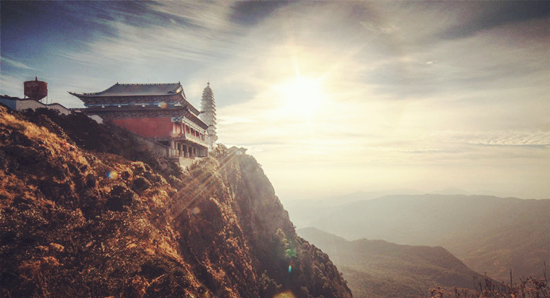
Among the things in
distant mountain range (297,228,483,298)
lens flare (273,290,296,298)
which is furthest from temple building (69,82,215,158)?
distant mountain range (297,228,483,298)

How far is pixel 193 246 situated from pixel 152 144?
15.2 metres

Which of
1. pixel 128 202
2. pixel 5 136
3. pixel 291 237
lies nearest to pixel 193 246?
pixel 128 202

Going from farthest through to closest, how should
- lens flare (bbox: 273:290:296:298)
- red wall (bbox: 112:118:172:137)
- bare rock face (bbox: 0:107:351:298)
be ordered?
lens flare (bbox: 273:290:296:298), red wall (bbox: 112:118:172:137), bare rock face (bbox: 0:107:351:298)

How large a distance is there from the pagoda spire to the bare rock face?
40111 millimetres

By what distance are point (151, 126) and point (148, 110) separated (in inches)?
102

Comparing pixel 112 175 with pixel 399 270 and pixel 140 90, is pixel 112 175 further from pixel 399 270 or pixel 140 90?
pixel 399 270

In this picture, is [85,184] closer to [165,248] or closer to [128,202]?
[128,202]

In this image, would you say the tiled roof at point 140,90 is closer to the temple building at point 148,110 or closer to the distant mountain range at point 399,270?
the temple building at point 148,110

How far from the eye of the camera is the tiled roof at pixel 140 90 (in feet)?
138

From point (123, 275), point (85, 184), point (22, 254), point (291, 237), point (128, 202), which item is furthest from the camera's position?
point (291, 237)

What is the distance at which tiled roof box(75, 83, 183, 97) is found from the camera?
42.2 metres

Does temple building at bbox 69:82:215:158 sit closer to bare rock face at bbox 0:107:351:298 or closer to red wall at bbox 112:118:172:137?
red wall at bbox 112:118:172:137

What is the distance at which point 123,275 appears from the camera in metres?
14.5

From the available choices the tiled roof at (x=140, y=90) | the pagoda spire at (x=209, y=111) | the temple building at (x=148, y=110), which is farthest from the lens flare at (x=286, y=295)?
the pagoda spire at (x=209, y=111)
